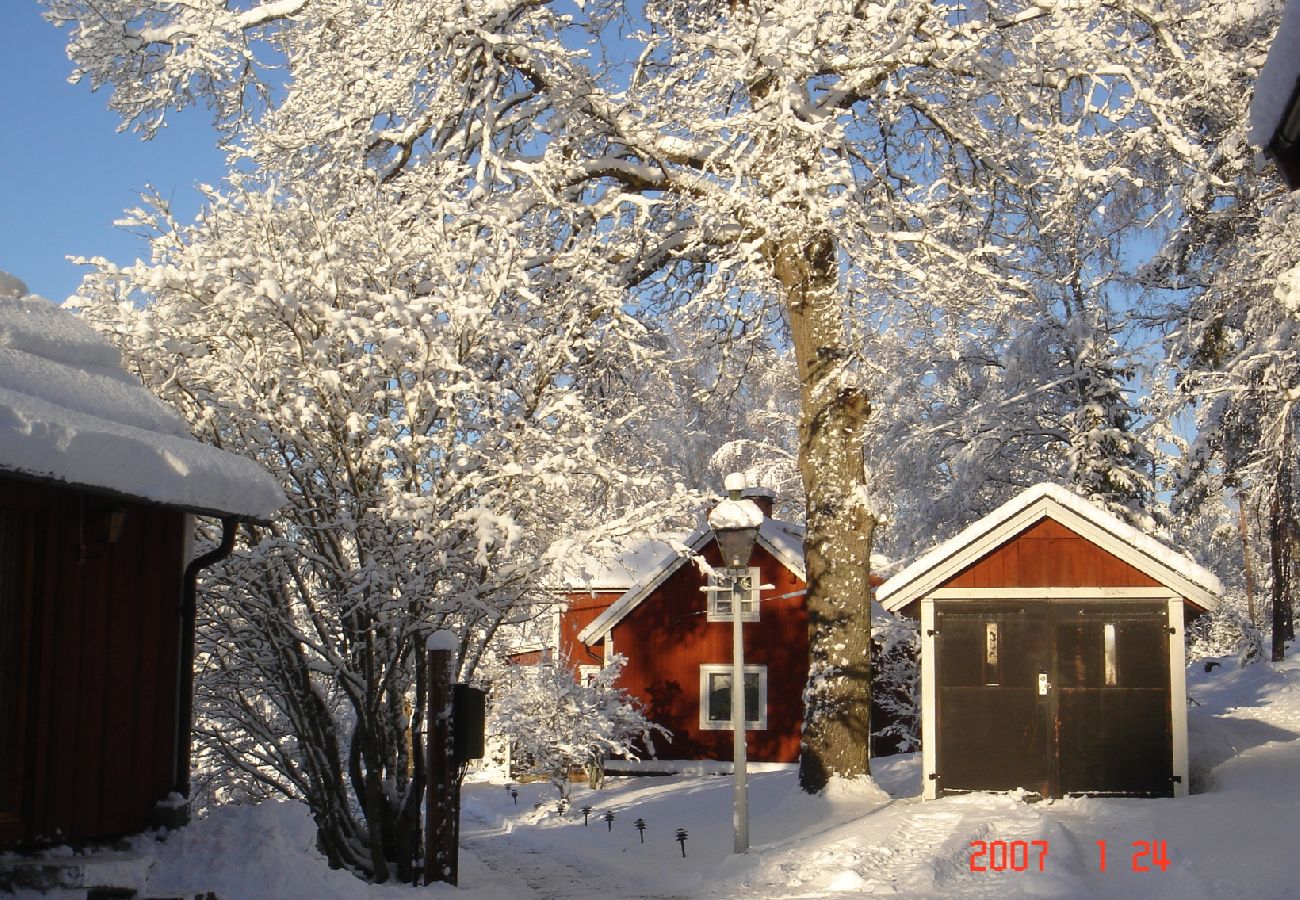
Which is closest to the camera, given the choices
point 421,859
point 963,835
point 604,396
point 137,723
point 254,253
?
point 137,723

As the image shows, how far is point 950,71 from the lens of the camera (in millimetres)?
14477

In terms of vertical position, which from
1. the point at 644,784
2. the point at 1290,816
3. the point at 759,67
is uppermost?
the point at 759,67

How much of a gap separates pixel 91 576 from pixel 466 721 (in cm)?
344

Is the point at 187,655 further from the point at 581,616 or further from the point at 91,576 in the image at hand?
the point at 581,616

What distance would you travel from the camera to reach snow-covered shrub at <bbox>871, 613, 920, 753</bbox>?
2369cm

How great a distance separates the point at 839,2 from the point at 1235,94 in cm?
521

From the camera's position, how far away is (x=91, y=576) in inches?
289

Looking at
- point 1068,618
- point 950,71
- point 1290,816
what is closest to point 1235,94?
point 950,71

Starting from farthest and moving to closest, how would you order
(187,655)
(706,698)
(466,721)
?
(706,698), (466,721), (187,655)

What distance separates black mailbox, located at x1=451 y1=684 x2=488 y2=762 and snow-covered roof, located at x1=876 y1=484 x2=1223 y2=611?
6.50 meters

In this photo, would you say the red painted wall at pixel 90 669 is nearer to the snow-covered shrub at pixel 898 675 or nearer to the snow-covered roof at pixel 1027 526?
the snow-covered roof at pixel 1027 526

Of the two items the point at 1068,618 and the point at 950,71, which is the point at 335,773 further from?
the point at 950,71

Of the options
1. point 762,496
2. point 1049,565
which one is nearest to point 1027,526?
point 1049,565

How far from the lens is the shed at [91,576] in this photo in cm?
663
